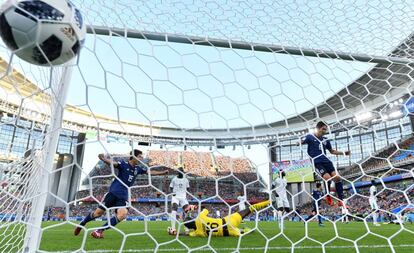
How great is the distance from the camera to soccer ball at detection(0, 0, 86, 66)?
1.54m

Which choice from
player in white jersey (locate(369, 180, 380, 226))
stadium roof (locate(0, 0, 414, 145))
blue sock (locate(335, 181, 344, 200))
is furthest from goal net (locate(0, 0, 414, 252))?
blue sock (locate(335, 181, 344, 200))

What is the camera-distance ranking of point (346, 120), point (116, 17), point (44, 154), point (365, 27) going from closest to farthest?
point (44, 154), point (116, 17), point (346, 120), point (365, 27)

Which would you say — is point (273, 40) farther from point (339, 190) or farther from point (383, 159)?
point (339, 190)

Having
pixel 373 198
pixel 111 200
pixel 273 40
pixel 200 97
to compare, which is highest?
pixel 273 40

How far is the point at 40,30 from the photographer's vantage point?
154cm

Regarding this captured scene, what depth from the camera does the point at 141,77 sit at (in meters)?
2.45

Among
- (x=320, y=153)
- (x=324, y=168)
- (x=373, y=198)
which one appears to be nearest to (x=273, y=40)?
(x=320, y=153)

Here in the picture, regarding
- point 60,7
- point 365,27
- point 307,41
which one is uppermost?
point 365,27

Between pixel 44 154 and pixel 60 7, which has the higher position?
pixel 60 7

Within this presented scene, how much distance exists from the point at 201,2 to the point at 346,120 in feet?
8.23

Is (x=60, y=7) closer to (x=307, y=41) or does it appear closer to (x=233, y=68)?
(x=233, y=68)

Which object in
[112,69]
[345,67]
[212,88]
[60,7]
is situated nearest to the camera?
[60,7]

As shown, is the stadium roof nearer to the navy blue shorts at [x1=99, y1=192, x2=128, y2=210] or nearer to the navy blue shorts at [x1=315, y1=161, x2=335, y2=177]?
the navy blue shorts at [x1=315, y1=161, x2=335, y2=177]

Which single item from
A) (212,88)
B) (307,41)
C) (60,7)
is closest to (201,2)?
(307,41)
